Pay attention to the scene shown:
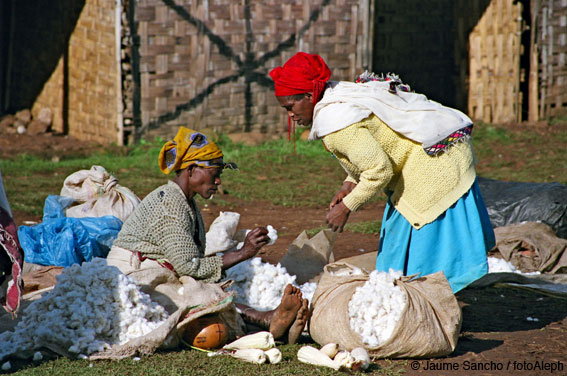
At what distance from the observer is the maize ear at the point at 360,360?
342 cm

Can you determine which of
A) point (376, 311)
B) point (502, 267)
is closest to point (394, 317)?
point (376, 311)

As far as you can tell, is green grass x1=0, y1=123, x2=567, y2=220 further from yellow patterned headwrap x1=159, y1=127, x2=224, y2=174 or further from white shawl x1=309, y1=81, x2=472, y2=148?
white shawl x1=309, y1=81, x2=472, y2=148

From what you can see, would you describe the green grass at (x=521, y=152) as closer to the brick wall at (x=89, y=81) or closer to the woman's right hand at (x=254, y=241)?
the brick wall at (x=89, y=81)

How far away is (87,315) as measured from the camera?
12.0 feet

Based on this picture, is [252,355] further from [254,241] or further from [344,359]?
[254,241]

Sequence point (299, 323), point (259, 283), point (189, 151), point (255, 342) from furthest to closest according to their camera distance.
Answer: point (259, 283) → point (189, 151) → point (299, 323) → point (255, 342)

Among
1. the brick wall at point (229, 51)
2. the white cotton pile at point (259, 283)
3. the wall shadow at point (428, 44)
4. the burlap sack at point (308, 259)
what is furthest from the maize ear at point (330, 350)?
the wall shadow at point (428, 44)

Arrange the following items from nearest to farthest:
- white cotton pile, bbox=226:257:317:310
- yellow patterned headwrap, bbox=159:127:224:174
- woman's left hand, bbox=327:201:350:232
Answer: woman's left hand, bbox=327:201:350:232, yellow patterned headwrap, bbox=159:127:224:174, white cotton pile, bbox=226:257:317:310

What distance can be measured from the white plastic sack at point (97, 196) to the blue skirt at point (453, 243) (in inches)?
96.8

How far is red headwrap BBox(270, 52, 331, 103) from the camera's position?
3.70 m

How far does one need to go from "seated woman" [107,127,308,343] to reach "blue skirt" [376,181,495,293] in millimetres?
811

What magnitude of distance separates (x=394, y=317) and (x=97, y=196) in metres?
2.91

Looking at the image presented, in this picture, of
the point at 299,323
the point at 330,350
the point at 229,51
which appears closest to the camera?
the point at 330,350

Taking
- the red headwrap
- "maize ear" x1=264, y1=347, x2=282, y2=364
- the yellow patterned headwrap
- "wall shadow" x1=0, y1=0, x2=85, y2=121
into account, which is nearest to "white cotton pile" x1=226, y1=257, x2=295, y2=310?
the yellow patterned headwrap
